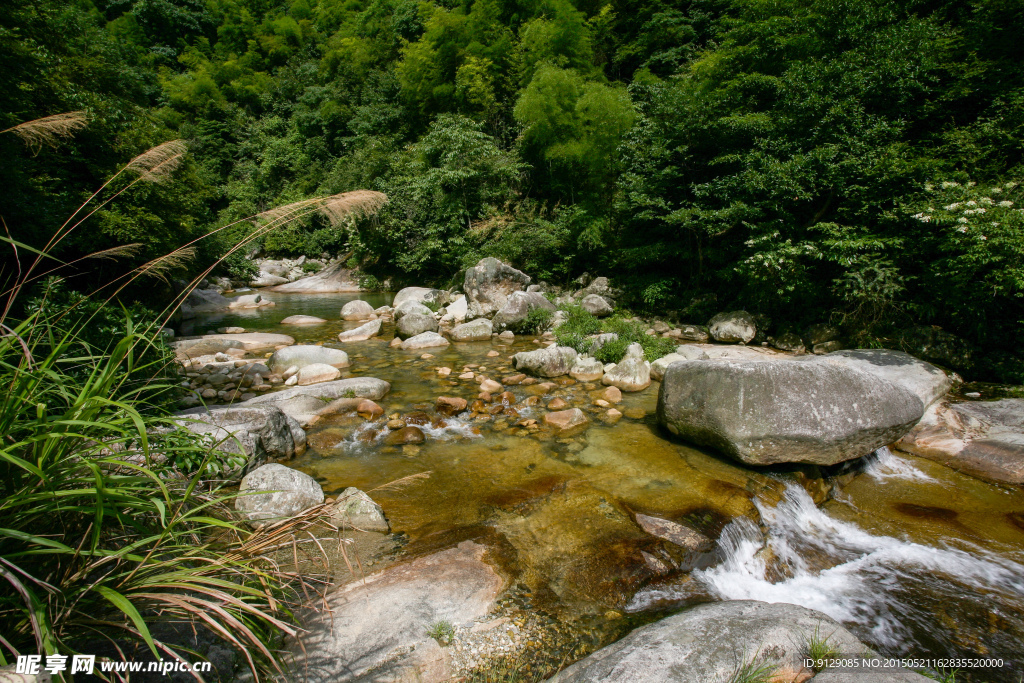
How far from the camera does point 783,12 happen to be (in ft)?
33.9

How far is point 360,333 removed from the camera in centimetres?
1098

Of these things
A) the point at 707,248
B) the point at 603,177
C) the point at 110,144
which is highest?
the point at 603,177

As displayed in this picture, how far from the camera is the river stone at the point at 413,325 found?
10883 millimetres

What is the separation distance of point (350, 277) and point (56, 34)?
43.0ft

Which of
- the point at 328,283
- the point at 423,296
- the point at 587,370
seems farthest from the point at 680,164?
Result: the point at 328,283

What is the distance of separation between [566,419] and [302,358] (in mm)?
5330

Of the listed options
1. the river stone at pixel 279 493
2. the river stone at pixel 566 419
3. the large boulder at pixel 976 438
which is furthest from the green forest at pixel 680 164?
the river stone at pixel 566 419

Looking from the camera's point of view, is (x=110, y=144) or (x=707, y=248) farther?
(x=707, y=248)

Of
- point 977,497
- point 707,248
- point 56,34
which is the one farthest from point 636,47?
point 977,497

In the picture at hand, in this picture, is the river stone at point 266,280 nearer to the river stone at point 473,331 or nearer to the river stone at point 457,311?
the river stone at point 457,311

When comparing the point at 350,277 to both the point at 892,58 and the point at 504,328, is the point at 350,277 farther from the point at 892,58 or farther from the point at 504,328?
the point at 892,58

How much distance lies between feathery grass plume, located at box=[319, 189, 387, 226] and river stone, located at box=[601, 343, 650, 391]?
5.69 metres

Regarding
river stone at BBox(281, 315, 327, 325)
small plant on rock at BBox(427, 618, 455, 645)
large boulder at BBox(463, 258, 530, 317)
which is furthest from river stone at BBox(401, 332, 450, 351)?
small plant on rock at BBox(427, 618, 455, 645)

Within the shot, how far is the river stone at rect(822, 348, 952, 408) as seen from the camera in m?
5.98
